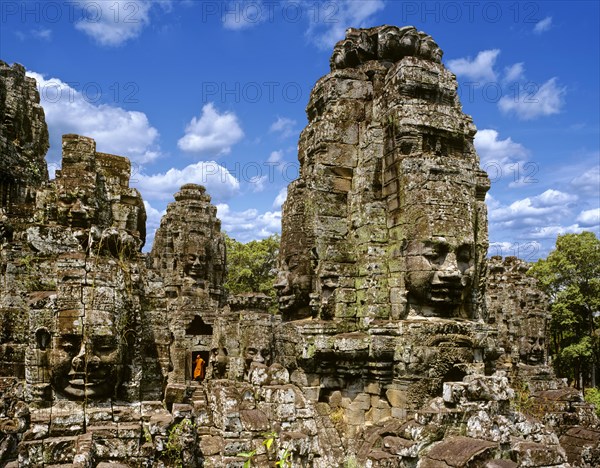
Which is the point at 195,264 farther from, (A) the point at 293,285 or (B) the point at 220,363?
(A) the point at 293,285

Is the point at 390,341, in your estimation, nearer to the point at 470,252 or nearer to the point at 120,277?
the point at 470,252

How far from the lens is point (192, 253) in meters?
22.0

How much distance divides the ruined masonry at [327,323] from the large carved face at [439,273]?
1.2 inches

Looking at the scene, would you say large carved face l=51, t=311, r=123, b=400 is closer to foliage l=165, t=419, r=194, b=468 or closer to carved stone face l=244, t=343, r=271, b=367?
foliage l=165, t=419, r=194, b=468

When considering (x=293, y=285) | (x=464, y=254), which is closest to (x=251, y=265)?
(x=293, y=285)

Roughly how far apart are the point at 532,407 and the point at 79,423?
29.2ft

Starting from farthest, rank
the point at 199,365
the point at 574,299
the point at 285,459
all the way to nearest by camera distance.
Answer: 1. the point at 574,299
2. the point at 199,365
3. the point at 285,459

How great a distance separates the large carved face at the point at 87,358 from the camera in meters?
5.08

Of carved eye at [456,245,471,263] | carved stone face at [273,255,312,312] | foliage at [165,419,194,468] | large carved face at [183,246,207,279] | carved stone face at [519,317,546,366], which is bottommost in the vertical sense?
foliage at [165,419,194,468]

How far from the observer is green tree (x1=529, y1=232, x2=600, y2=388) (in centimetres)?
2737

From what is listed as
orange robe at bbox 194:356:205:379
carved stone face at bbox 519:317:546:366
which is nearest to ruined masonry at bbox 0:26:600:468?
carved stone face at bbox 519:317:546:366

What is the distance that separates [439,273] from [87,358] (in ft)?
15.7

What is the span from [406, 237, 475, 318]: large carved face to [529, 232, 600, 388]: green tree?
2307cm

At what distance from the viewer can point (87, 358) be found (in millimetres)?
5086
